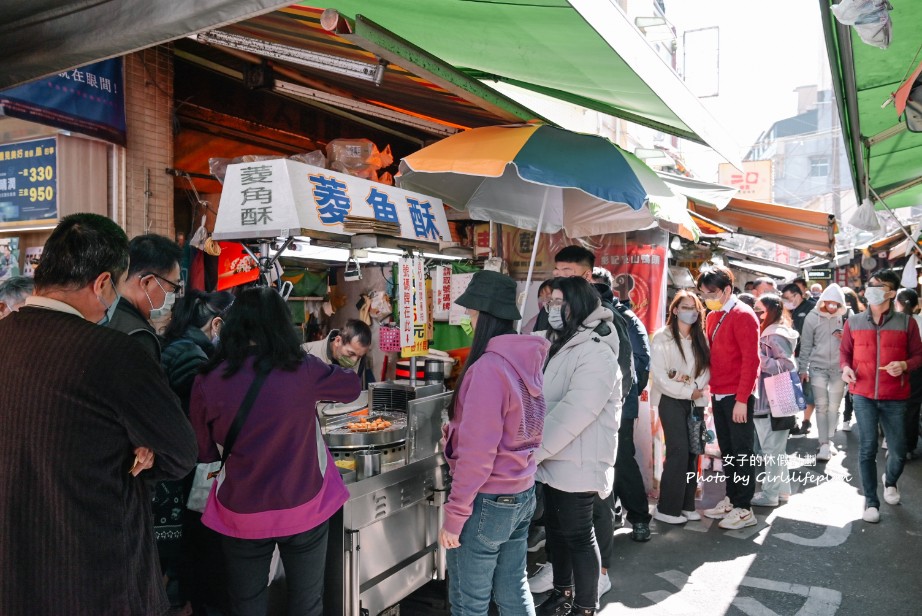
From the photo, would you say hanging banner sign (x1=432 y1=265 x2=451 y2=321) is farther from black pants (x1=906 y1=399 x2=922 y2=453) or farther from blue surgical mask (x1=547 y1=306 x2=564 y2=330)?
black pants (x1=906 y1=399 x2=922 y2=453)

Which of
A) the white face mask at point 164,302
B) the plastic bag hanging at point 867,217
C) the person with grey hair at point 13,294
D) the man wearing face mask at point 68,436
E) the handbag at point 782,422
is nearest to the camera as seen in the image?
the man wearing face mask at point 68,436

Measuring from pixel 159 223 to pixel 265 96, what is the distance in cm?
228

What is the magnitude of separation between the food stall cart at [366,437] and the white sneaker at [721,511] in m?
3.27

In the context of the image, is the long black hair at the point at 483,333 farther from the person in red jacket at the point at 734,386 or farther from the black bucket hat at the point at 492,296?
the person in red jacket at the point at 734,386

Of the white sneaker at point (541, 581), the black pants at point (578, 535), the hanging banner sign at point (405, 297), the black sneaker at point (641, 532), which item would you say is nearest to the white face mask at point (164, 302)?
the hanging banner sign at point (405, 297)

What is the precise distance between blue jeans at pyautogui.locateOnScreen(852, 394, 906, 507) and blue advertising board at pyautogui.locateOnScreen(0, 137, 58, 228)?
7.27 m

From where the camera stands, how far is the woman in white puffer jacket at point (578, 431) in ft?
12.0

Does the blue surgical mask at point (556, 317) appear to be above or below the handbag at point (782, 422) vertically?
above

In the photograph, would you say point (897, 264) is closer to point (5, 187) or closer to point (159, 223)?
point (159, 223)

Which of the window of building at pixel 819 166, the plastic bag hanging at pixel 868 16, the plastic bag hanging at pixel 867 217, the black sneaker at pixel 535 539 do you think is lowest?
the black sneaker at pixel 535 539

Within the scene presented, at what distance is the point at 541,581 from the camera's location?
455cm

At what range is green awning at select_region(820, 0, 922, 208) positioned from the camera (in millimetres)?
3514

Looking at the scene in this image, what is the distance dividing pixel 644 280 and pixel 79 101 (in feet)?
17.7

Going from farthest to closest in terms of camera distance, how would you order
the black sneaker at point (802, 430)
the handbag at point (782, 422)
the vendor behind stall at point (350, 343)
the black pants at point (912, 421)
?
the black sneaker at point (802, 430) < the black pants at point (912, 421) < the handbag at point (782, 422) < the vendor behind stall at point (350, 343)
